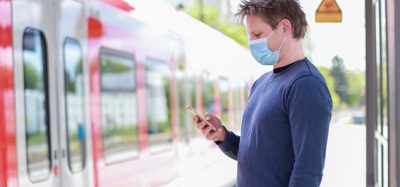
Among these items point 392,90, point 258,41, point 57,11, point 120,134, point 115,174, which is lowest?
point 115,174

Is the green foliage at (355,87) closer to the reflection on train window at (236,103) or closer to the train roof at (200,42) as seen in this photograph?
the train roof at (200,42)

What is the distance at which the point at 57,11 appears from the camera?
430 centimetres

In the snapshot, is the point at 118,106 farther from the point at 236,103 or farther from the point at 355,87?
the point at 236,103

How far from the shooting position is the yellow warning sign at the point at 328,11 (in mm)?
4469

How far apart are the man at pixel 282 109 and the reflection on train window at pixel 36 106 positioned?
1.90 meters

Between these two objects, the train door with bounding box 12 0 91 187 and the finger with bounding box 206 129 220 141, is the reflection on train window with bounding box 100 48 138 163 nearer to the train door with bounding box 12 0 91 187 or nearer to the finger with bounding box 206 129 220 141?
the train door with bounding box 12 0 91 187

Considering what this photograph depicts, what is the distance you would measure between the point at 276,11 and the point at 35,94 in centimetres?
229

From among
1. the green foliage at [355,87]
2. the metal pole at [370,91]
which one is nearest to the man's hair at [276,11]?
the metal pole at [370,91]

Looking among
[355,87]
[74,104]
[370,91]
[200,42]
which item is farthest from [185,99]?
[74,104]

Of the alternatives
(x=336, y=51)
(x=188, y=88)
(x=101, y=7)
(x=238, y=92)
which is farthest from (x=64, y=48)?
(x=238, y=92)

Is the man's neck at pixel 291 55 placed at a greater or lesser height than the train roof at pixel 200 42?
lesser

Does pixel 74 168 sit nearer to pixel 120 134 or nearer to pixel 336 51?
pixel 120 134

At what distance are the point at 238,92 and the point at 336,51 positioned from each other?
719 centimetres

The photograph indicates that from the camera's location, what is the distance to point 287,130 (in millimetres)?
2021
